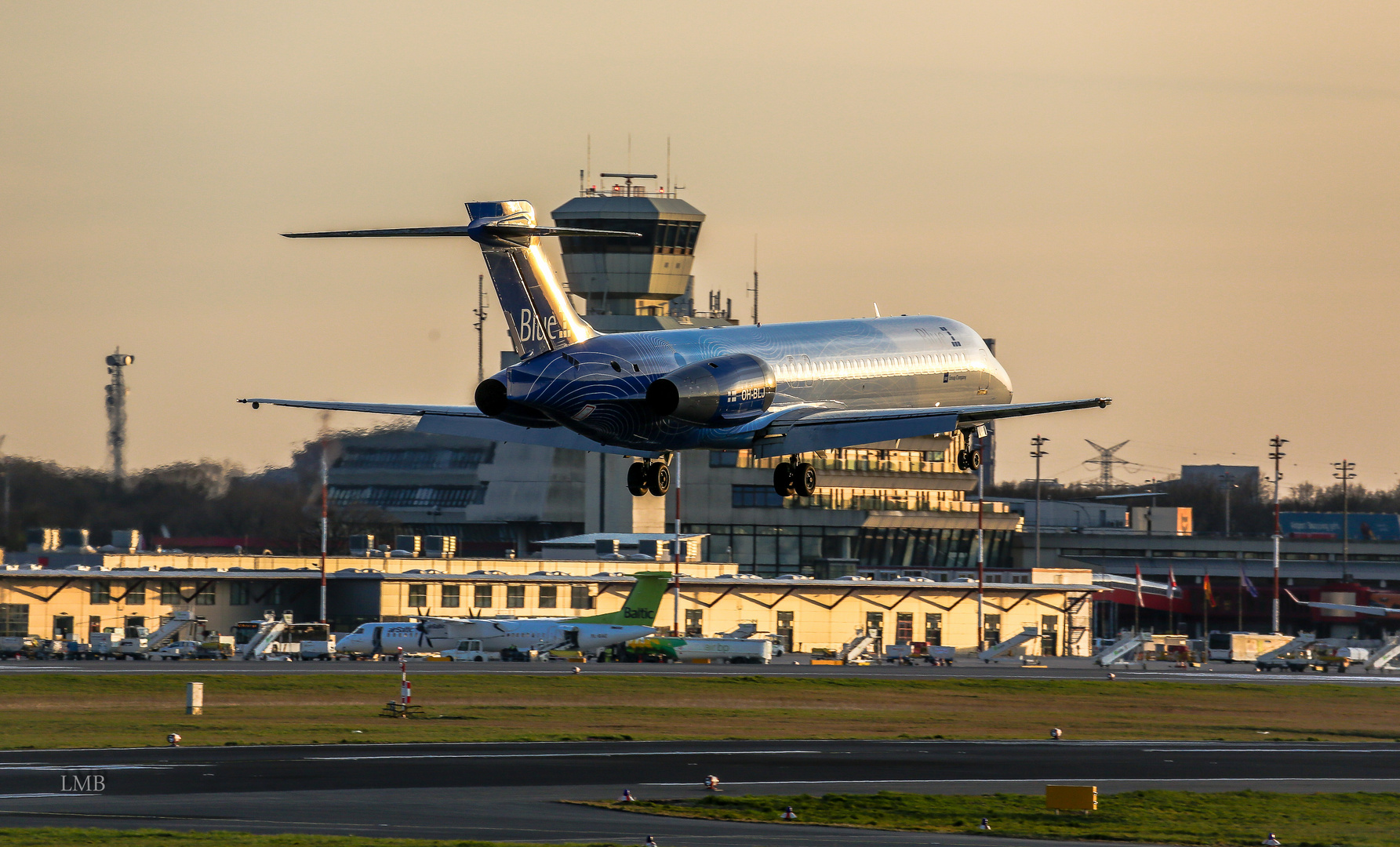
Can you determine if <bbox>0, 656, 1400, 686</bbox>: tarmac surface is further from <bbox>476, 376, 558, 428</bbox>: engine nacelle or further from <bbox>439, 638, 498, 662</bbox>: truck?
<bbox>476, 376, 558, 428</bbox>: engine nacelle

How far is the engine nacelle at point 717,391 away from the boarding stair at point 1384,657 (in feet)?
263

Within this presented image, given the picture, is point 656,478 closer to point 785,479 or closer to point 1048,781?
point 785,479

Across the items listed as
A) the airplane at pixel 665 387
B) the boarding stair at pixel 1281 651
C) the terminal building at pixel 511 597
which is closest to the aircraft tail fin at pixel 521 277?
the airplane at pixel 665 387

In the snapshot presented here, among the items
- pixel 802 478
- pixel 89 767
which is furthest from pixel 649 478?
pixel 89 767

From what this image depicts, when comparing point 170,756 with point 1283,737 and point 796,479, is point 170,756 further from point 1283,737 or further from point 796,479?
point 1283,737

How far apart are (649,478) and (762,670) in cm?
5094

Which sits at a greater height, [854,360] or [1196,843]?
[854,360]

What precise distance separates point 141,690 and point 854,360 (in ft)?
131

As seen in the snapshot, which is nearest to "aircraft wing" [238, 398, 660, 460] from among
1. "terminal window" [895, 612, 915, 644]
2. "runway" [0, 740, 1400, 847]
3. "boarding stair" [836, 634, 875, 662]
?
"runway" [0, 740, 1400, 847]

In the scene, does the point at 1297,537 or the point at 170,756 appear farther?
the point at 1297,537

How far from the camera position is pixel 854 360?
5159 centimetres

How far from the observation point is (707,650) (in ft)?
343

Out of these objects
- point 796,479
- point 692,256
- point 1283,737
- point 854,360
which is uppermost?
point 692,256

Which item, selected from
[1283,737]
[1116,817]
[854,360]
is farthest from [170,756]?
[1283,737]
